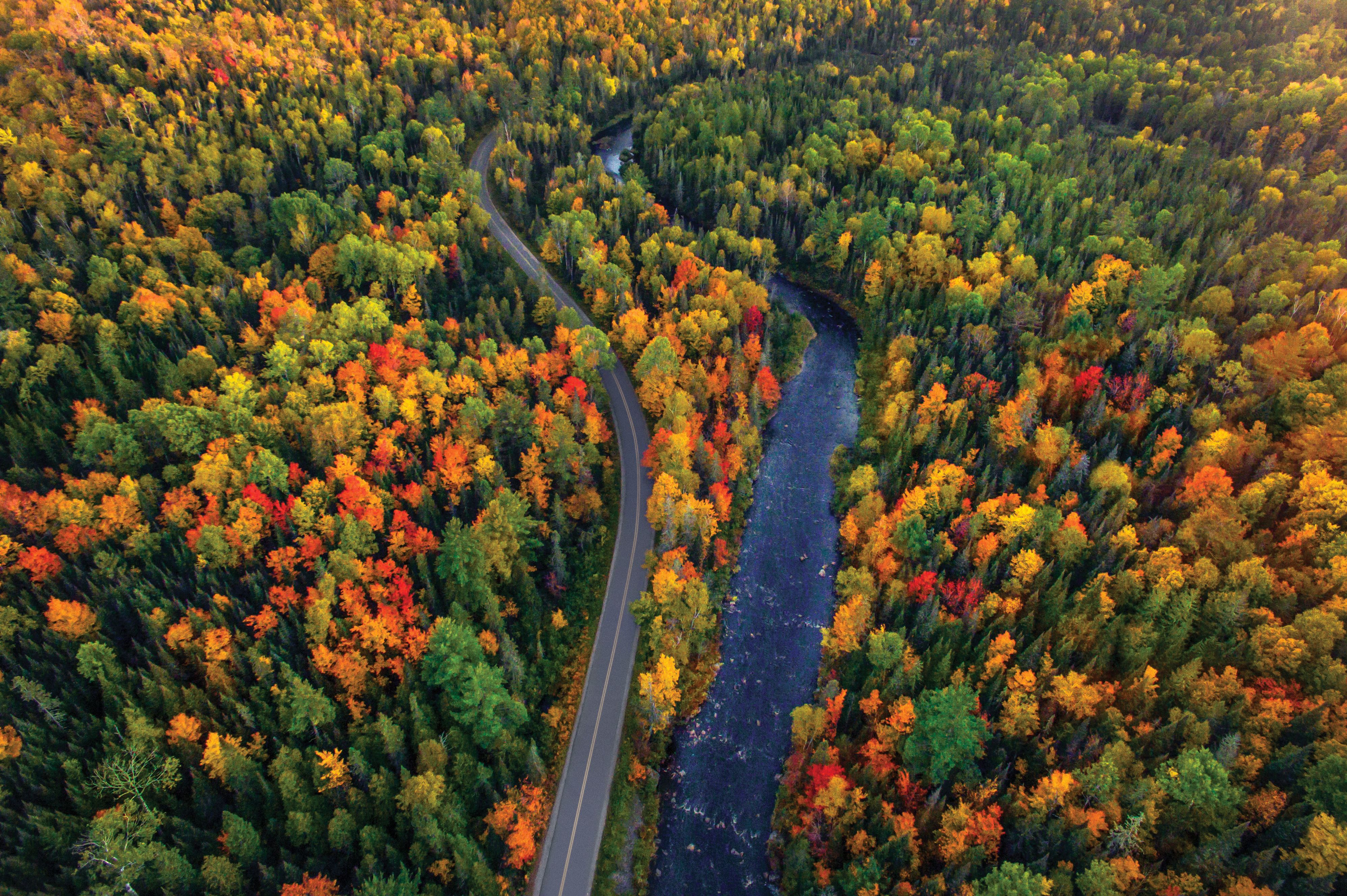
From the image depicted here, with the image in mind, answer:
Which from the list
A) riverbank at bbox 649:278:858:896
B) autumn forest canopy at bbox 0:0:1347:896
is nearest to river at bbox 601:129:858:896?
riverbank at bbox 649:278:858:896

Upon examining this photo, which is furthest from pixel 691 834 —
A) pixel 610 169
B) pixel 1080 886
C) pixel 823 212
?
pixel 610 169

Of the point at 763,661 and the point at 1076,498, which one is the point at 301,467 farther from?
the point at 1076,498

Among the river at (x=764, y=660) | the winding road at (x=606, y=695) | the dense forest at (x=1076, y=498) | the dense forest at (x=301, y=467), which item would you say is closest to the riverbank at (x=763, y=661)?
the river at (x=764, y=660)

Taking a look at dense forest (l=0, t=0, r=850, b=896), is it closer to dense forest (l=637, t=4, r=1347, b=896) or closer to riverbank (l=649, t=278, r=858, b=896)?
riverbank (l=649, t=278, r=858, b=896)

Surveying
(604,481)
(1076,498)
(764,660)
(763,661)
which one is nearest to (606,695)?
(763,661)

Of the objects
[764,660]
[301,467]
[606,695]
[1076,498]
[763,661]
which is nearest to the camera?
[606,695]
